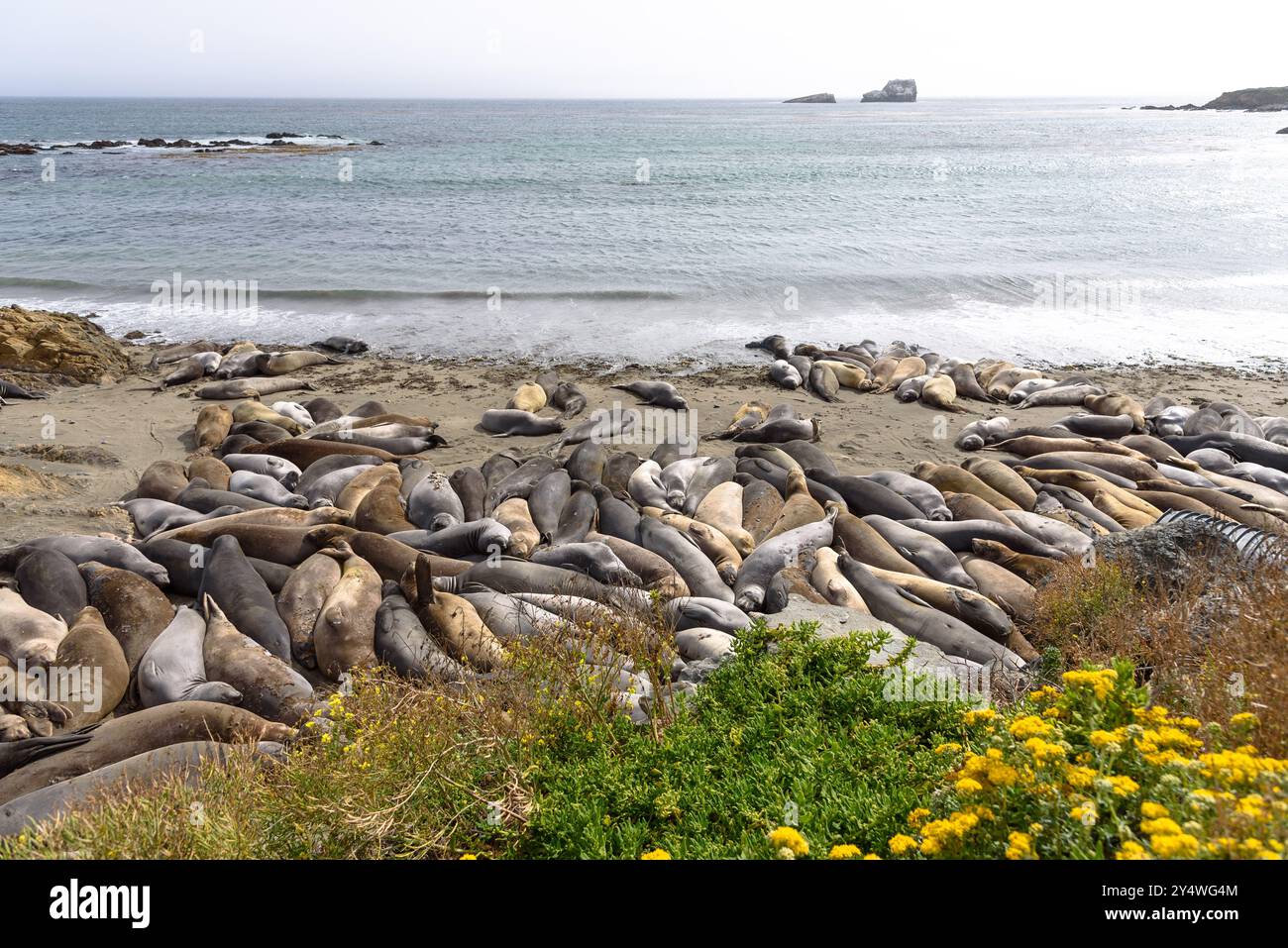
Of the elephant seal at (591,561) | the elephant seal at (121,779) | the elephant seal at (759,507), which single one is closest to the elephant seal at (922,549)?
the elephant seal at (759,507)

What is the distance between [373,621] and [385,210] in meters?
28.9

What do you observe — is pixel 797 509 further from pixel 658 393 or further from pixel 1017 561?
pixel 658 393

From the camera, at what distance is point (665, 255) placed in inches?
959

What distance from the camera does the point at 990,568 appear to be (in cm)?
746

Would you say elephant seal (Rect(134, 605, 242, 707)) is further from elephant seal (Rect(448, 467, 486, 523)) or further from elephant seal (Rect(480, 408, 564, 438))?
elephant seal (Rect(480, 408, 564, 438))

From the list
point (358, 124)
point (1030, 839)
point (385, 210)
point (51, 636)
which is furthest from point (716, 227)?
point (358, 124)

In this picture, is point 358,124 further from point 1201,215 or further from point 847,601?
point 847,601

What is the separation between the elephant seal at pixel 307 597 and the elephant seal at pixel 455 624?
32.6 inches

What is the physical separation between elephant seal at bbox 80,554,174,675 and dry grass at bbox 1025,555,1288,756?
251 inches

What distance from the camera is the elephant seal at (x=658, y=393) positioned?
12641 mm

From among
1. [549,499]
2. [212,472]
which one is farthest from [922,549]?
[212,472]

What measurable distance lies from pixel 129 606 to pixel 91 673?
0.88 meters

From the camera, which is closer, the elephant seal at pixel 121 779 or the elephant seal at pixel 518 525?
the elephant seal at pixel 121 779

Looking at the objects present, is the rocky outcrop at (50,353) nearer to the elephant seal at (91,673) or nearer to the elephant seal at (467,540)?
the elephant seal at (467,540)
